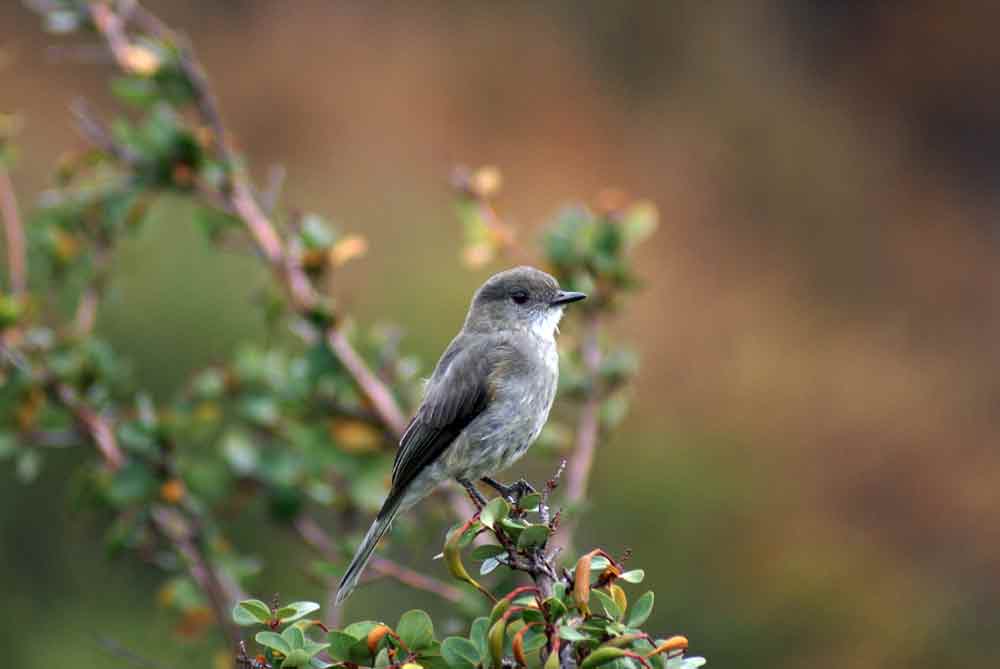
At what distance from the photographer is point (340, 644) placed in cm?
221

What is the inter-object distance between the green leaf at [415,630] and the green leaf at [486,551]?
0.71 feet

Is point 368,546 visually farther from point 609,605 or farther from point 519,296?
point 609,605

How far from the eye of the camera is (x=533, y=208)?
8.58 meters

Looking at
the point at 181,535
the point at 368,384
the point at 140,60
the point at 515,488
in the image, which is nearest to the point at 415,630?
the point at 515,488

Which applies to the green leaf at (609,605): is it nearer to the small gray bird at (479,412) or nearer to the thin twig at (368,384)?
the small gray bird at (479,412)

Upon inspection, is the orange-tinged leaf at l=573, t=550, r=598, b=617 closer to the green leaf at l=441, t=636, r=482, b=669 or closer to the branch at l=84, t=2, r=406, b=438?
the green leaf at l=441, t=636, r=482, b=669

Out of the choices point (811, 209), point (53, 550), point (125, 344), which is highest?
point (811, 209)

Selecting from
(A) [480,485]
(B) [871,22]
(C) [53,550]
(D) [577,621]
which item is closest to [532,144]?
(B) [871,22]

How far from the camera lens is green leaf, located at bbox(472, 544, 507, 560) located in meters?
2.43

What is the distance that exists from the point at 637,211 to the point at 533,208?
14.2 ft

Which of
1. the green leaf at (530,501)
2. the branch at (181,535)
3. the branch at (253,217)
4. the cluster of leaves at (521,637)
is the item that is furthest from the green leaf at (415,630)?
the branch at (181,535)

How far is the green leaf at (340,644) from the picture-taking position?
2.20 meters

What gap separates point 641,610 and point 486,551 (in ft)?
1.08

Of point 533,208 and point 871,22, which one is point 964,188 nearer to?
point 871,22
